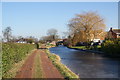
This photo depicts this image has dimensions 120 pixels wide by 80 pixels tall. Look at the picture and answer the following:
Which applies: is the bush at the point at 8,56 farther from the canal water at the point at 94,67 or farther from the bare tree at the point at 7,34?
the bare tree at the point at 7,34

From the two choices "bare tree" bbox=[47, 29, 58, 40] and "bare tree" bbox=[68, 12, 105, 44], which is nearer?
"bare tree" bbox=[68, 12, 105, 44]

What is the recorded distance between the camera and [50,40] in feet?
419

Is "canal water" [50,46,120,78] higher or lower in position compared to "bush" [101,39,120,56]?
lower

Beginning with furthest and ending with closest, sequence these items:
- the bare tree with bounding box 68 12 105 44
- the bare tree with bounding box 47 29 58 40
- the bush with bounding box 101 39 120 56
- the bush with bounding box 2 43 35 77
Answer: the bare tree with bounding box 47 29 58 40 → the bare tree with bounding box 68 12 105 44 → the bush with bounding box 101 39 120 56 → the bush with bounding box 2 43 35 77

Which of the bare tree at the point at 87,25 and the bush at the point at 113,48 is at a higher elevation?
the bare tree at the point at 87,25

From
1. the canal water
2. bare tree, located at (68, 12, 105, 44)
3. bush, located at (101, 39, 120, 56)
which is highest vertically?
bare tree, located at (68, 12, 105, 44)

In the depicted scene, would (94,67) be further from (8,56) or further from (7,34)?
(7,34)

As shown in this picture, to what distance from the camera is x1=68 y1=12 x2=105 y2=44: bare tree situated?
51.4m

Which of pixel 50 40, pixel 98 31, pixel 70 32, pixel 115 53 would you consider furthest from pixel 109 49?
pixel 50 40

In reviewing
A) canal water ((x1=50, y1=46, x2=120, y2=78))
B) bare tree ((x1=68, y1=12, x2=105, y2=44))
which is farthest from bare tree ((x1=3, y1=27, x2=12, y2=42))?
canal water ((x1=50, y1=46, x2=120, y2=78))

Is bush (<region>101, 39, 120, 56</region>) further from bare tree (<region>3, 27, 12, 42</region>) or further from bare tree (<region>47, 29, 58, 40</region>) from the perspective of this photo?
bare tree (<region>47, 29, 58, 40</region>)

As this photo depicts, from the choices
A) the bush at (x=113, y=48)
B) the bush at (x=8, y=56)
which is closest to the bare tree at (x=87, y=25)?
the bush at (x=113, y=48)

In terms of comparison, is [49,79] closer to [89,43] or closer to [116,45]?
[116,45]

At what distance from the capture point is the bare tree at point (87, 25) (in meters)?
51.4
